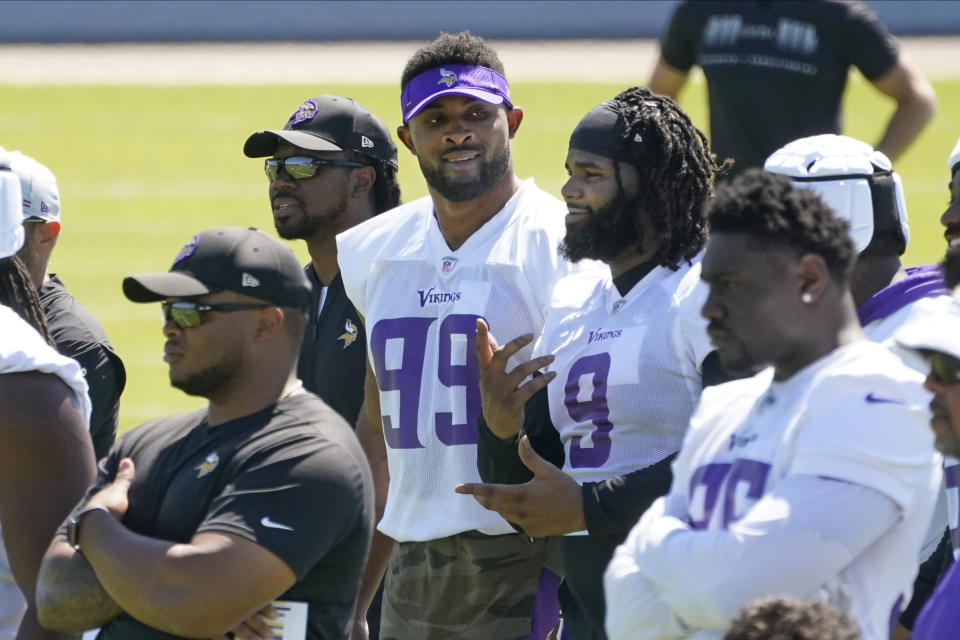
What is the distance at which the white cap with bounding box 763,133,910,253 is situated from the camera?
3.95m

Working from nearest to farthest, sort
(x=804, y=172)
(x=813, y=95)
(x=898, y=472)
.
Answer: (x=898, y=472), (x=804, y=172), (x=813, y=95)

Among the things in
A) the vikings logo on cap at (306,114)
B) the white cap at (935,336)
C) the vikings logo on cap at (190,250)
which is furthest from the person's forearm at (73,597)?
the vikings logo on cap at (306,114)

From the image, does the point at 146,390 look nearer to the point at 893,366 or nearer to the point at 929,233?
the point at 929,233

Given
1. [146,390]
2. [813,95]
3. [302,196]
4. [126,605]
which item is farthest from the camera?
[146,390]

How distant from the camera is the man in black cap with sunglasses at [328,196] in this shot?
17.0 ft

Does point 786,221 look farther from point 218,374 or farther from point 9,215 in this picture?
point 9,215

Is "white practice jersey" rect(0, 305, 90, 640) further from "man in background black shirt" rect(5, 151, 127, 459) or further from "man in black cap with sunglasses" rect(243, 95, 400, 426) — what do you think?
"man in black cap with sunglasses" rect(243, 95, 400, 426)

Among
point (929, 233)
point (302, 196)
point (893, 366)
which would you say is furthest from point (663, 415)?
point (929, 233)

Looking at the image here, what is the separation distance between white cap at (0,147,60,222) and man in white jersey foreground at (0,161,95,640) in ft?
3.84

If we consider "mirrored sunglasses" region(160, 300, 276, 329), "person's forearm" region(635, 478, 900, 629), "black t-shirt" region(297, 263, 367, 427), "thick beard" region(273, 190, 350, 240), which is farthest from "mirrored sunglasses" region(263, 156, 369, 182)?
"person's forearm" region(635, 478, 900, 629)

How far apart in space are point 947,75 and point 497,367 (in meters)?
18.0

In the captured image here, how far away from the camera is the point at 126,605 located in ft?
10.5

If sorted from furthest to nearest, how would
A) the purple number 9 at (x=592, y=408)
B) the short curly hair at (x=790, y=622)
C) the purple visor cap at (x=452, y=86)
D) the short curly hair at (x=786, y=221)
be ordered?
the purple visor cap at (x=452, y=86) → the purple number 9 at (x=592, y=408) → the short curly hair at (x=786, y=221) → the short curly hair at (x=790, y=622)

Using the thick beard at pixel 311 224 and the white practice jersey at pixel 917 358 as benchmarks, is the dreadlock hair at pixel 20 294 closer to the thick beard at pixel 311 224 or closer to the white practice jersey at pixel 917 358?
the thick beard at pixel 311 224
